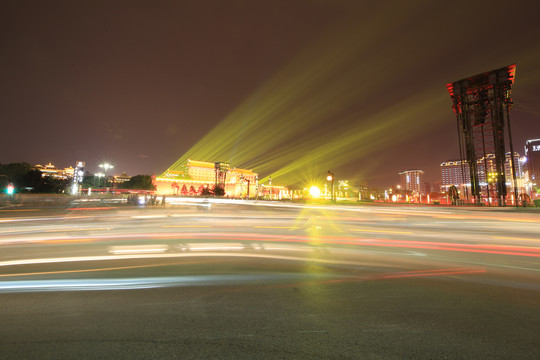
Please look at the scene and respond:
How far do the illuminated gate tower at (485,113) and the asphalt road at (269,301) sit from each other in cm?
2691

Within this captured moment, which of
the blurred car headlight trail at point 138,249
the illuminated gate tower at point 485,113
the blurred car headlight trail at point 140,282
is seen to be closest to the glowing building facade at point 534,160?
the illuminated gate tower at point 485,113

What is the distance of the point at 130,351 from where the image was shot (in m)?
2.46

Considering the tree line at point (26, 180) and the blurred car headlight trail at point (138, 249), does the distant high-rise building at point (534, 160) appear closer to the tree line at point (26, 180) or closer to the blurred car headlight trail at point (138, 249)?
the blurred car headlight trail at point (138, 249)

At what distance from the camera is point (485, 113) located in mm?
29391

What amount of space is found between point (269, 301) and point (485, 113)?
123 feet

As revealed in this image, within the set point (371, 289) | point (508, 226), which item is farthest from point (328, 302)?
point (508, 226)

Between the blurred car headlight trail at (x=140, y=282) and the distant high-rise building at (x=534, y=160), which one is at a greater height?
the distant high-rise building at (x=534, y=160)

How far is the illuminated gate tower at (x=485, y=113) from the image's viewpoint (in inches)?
1054

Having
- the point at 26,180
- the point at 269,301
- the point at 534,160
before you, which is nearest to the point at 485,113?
the point at 269,301

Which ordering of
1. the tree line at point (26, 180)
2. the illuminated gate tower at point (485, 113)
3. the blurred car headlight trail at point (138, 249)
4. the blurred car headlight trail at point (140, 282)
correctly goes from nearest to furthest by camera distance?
the blurred car headlight trail at point (140, 282)
the blurred car headlight trail at point (138, 249)
the illuminated gate tower at point (485, 113)
the tree line at point (26, 180)

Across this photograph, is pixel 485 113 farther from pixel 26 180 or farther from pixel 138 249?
pixel 26 180

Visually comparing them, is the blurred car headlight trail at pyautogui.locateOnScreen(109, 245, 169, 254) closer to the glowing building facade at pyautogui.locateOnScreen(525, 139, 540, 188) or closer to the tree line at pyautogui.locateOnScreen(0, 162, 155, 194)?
the tree line at pyautogui.locateOnScreen(0, 162, 155, 194)

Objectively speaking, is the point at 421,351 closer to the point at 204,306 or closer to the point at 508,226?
the point at 204,306

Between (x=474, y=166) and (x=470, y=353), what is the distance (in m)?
35.3
